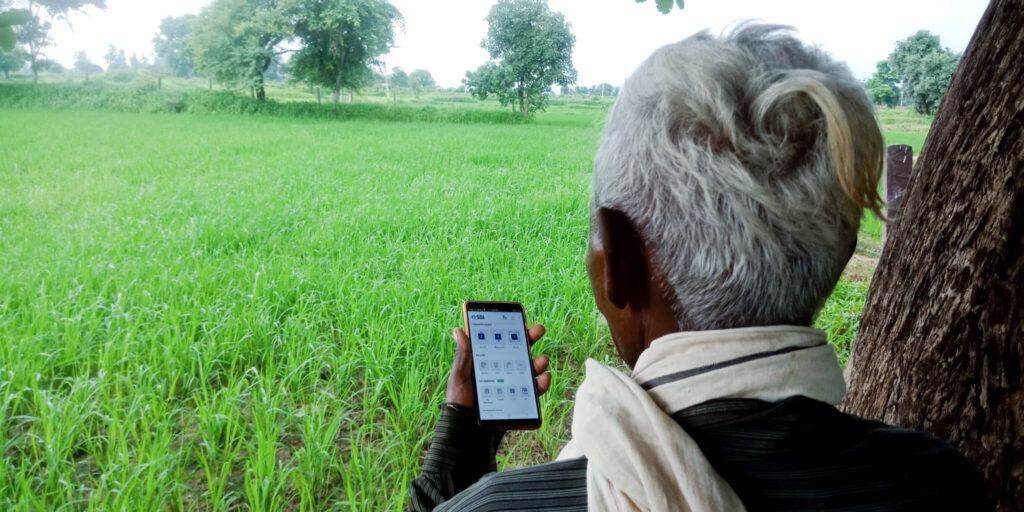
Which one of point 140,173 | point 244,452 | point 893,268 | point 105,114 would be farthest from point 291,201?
point 893,268

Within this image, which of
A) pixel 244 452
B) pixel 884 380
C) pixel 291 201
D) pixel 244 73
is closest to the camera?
pixel 884 380

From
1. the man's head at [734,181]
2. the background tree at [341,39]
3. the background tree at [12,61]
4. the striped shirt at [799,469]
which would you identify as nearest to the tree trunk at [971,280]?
the striped shirt at [799,469]

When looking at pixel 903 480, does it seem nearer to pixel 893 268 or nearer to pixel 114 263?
pixel 893 268

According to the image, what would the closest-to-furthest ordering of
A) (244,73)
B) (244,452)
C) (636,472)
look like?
1. (636,472)
2. (244,452)
3. (244,73)

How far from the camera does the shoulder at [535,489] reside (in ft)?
1.93

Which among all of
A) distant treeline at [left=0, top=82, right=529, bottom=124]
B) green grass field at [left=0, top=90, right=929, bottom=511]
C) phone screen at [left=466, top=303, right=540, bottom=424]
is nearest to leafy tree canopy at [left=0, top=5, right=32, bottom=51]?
green grass field at [left=0, top=90, right=929, bottom=511]

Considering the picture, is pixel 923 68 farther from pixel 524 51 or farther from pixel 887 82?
pixel 524 51

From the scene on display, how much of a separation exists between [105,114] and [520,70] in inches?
115

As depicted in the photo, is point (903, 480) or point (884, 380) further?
point (884, 380)

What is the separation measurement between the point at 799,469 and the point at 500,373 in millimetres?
567

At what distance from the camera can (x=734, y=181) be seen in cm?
55

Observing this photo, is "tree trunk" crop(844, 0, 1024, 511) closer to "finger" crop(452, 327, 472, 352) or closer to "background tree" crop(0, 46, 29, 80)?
"finger" crop(452, 327, 472, 352)

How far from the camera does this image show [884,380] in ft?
4.26

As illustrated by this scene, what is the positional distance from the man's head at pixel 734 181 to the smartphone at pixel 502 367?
42cm
